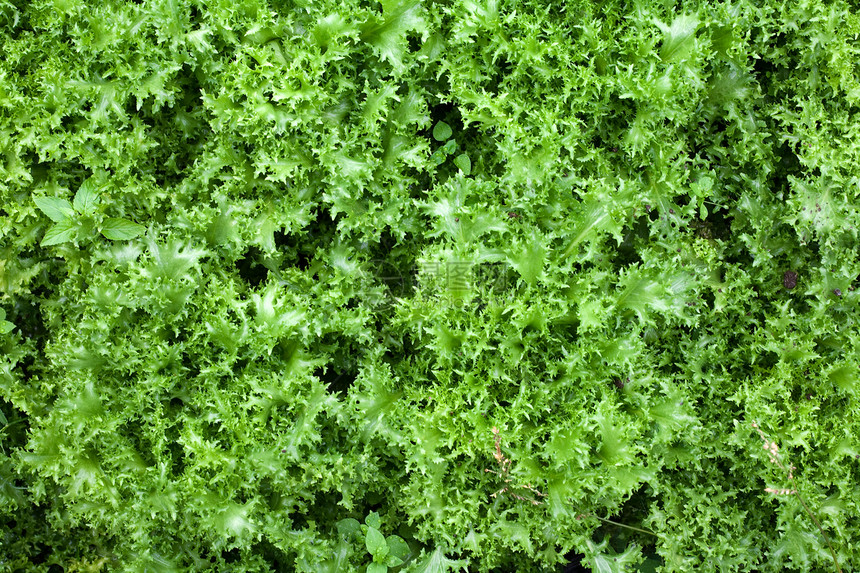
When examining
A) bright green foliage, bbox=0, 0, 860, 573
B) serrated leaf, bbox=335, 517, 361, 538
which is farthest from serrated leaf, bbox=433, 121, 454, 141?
serrated leaf, bbox=335, 517, 361, 538

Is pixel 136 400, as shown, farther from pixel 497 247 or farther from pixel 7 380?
pixel 497 247

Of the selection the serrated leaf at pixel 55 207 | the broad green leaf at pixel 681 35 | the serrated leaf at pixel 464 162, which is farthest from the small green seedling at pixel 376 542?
the broad green leaf at pixel 681 35

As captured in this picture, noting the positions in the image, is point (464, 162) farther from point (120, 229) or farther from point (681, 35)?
point (120, 229)

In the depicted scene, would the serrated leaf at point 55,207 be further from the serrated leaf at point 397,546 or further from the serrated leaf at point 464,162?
the serrated leaf at point 397,546

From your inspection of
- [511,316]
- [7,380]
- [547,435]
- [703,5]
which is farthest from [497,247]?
[7,380]

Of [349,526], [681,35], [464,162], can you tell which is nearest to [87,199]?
[464,162]
